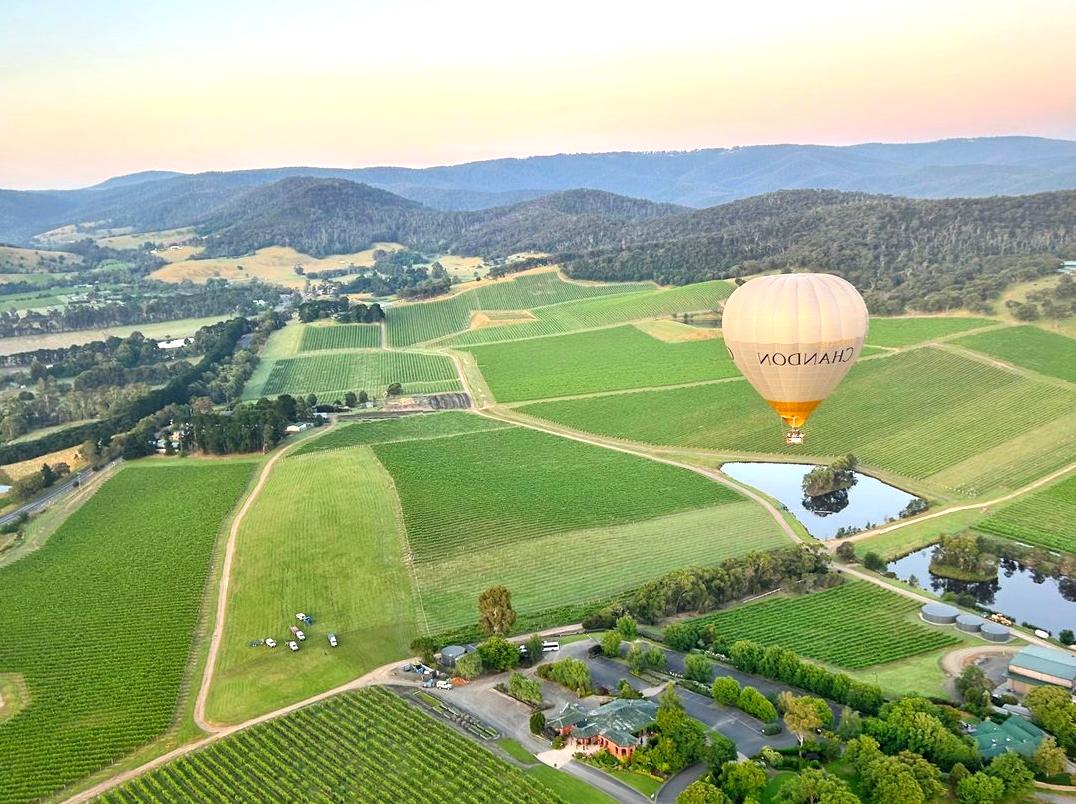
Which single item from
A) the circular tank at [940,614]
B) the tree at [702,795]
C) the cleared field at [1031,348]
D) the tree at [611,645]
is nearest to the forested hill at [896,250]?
the cleared field at [1031,348]

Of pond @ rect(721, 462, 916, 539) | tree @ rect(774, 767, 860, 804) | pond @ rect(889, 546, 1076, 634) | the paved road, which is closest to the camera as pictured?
tree @ rect(774, 767, 860, 804)

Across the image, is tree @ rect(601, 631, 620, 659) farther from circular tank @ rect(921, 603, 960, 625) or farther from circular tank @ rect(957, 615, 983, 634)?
circular tank @ rect(957, 615, 983, 634)

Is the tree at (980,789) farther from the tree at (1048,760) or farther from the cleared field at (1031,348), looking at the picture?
the cleared field at (1031,348)

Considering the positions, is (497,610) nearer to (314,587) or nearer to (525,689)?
(525,689)

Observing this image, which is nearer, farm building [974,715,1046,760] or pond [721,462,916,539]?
farm building [974,715,1046,760]

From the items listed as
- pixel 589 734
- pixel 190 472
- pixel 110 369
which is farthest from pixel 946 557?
pixel 110 369

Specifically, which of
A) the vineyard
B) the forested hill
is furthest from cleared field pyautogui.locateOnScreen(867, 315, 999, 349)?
the vineyard

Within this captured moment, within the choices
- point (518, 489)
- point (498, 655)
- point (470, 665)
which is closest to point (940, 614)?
point (498, 655)
